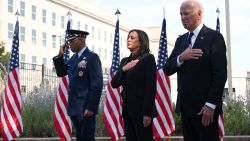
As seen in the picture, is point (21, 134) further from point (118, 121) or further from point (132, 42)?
point (132, 42)

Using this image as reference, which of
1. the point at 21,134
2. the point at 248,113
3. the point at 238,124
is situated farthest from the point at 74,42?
the point at 248,113

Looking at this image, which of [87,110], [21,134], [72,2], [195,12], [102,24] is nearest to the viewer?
[195,12]

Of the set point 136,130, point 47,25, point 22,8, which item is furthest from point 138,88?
point 47,25

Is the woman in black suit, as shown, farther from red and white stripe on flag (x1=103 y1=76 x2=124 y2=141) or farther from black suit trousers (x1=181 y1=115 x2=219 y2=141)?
red and white stripe on flag (x1=103 y1=76 x2=124 y2=141)

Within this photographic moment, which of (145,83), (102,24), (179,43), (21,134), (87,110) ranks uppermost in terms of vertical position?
(102,24)

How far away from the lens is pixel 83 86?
6016 millimetres

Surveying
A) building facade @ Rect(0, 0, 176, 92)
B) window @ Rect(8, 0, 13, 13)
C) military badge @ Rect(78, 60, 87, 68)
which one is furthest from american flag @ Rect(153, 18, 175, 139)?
window @ Rect(8, 0, 13, 13)

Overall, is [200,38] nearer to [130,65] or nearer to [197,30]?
[197,30]

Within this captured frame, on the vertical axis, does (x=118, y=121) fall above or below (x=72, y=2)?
below

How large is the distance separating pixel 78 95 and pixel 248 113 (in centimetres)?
523

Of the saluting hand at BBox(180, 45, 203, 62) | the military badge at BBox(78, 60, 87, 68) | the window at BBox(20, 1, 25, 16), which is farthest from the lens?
the window at BBox(20, 1, 25, 16)

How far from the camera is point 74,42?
20.1 ft

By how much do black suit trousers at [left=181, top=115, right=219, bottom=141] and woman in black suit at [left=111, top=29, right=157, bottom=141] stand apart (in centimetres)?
90

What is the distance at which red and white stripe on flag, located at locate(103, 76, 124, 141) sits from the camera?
858 centimetres
